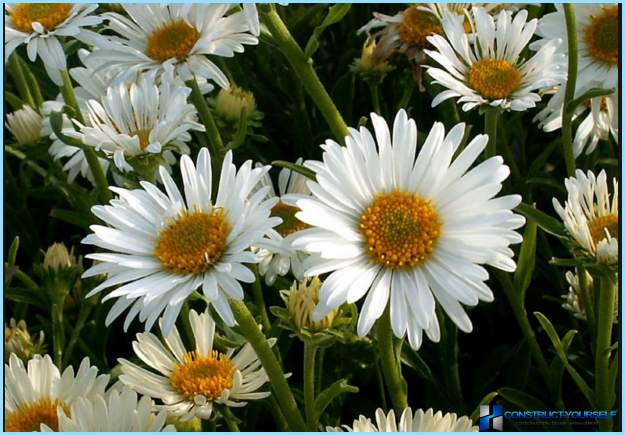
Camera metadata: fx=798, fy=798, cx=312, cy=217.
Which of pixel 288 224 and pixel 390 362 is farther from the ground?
pixel 288 224

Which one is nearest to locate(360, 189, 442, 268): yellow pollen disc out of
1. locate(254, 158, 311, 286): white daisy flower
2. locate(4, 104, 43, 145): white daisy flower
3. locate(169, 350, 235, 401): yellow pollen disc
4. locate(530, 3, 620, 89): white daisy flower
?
locate(254, 158, 311, 286): white daisy flower

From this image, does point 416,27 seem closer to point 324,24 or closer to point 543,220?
point 324,24

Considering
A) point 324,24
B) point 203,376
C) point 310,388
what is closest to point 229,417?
point 203,376

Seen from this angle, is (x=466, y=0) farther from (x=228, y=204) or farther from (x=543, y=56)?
(x=228, y=204)

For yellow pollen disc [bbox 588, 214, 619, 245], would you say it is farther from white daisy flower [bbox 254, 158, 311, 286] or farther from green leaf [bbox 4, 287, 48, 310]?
green leaf [bbox 4, 287, 48, 310]

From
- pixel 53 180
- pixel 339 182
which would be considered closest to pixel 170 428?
pixel 339 182

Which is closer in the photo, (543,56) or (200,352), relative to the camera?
(200,352)
